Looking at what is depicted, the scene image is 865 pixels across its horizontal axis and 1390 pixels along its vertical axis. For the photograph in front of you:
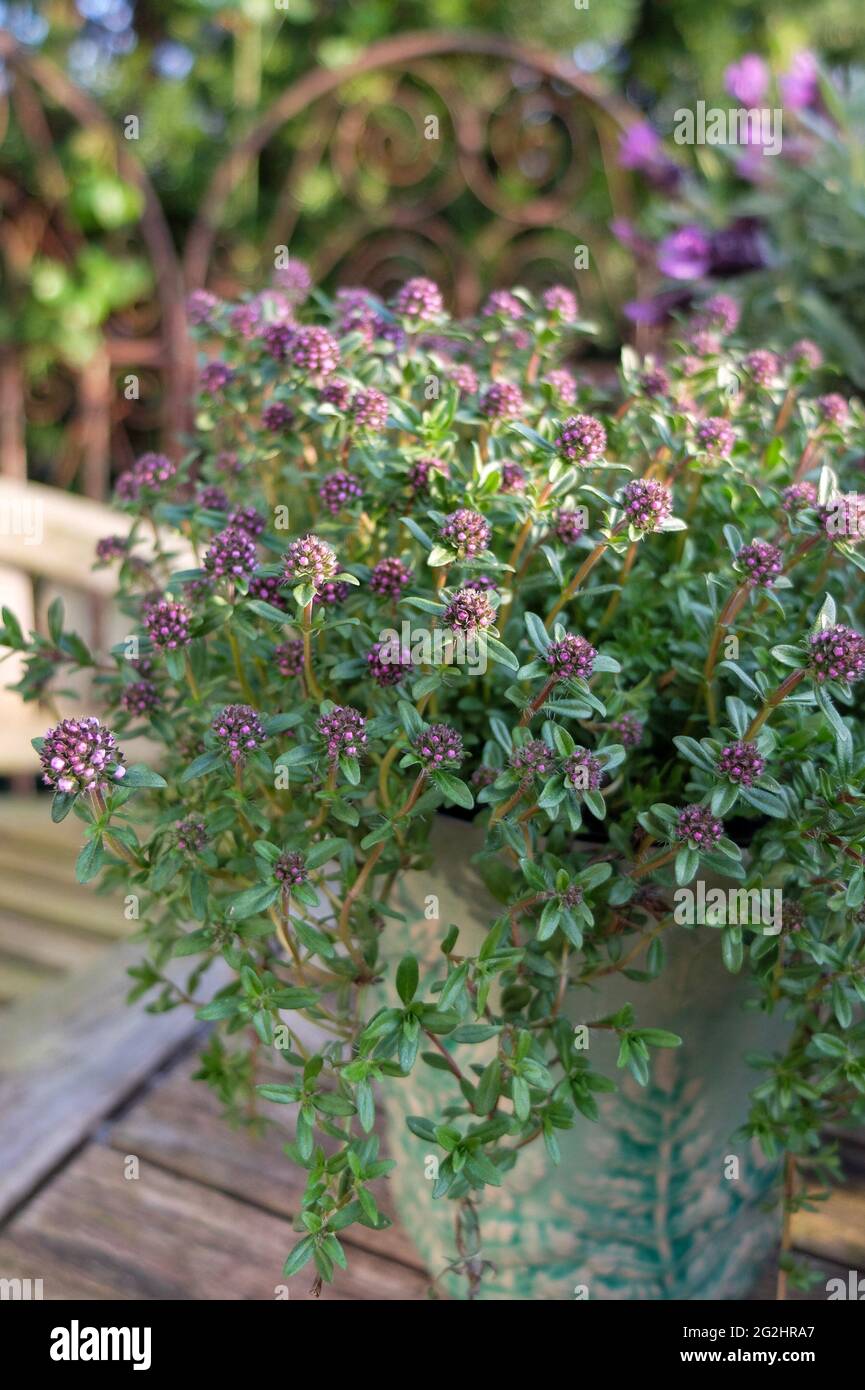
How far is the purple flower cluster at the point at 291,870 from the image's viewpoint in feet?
1.85

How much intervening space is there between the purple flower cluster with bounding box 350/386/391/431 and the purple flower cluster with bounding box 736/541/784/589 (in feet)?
0.70

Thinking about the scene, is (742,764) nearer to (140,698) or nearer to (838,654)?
(838,654)

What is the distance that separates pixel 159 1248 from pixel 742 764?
59 cm

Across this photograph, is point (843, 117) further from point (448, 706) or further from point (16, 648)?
point (16, 648)

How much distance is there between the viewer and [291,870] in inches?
22.1

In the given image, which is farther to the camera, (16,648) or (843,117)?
(843,117)

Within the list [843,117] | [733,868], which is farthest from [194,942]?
[843,117]

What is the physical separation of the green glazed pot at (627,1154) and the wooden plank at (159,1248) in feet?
Result: 0.33

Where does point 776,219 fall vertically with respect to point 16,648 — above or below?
above

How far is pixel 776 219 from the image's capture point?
1.27 m

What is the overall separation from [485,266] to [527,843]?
8.82 ft

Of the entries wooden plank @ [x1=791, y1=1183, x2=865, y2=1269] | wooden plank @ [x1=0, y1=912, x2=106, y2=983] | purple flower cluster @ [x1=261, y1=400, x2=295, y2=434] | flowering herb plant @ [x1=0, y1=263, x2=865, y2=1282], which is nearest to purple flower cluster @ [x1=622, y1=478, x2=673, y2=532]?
flowering herb plant @ [x1=0, y1=263, x2=865, y2=1282]

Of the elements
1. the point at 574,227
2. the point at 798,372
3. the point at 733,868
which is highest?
the point at 574,227

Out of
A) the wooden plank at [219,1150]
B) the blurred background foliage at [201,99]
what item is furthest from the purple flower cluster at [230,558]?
the blurred background foliage at [201,99]
